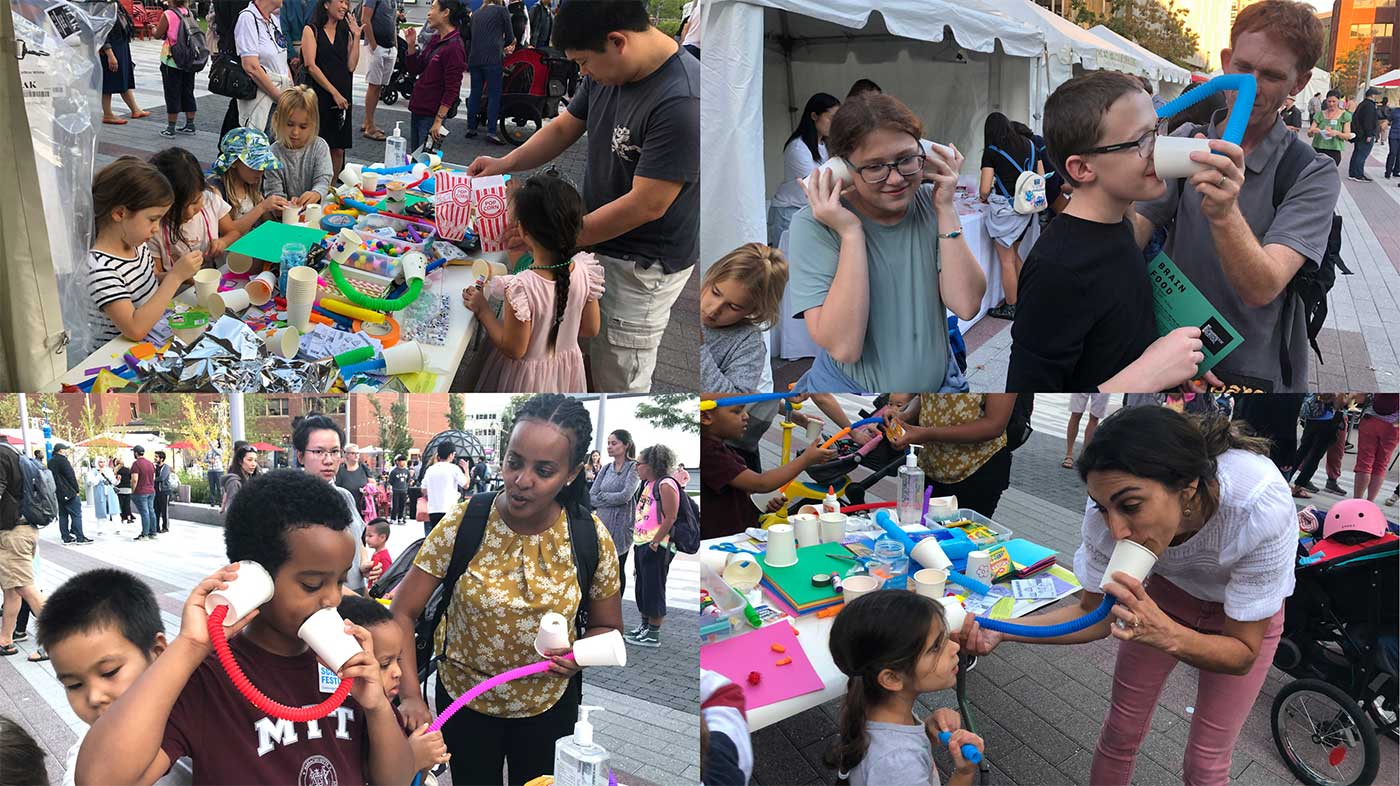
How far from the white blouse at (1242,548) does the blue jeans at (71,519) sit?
2.01m

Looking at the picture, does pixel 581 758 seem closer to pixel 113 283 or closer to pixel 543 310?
pixel 543 310

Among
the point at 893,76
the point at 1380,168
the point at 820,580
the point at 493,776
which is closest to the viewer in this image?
the point at 893,76

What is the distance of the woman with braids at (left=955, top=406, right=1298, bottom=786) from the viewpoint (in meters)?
2.00

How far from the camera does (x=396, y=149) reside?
6.60 ft

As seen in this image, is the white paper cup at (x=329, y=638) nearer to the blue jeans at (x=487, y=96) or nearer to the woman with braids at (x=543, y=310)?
the woman with braids at (x=543, y=310)

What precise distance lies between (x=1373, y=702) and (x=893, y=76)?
5.46 feet

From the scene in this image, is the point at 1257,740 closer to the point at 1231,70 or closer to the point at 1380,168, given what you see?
the point at 1380,168

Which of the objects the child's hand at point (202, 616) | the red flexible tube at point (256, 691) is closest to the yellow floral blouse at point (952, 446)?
the red flexible tube at point (256, 691)

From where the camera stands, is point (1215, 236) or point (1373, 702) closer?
point (1215, 236)

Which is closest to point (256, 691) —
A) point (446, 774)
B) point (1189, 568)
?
point (446, 774)

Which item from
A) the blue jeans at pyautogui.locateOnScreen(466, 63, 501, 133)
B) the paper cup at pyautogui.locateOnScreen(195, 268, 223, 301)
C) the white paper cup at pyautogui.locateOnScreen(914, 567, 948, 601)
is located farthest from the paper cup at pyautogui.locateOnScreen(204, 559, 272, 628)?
the white paper cup at pyautogui.locateOnScreen(914, 567, 948, 601)

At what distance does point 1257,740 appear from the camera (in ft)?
7.00

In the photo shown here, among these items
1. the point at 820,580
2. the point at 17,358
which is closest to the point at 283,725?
the point at 17,358

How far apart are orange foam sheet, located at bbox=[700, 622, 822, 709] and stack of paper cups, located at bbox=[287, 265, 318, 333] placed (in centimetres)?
106
